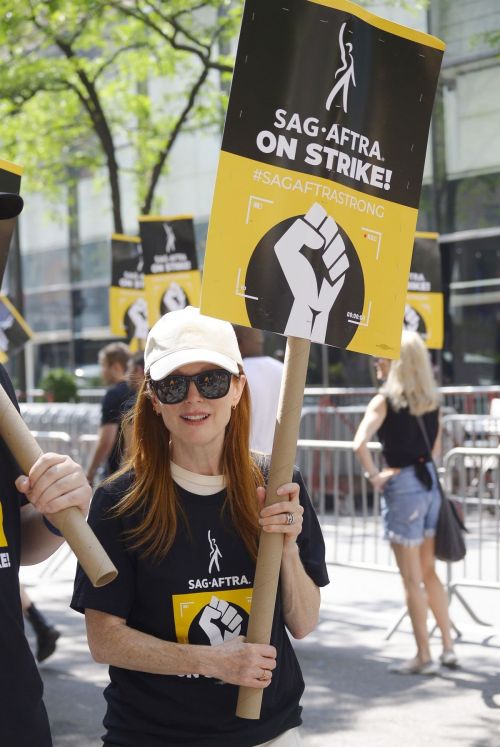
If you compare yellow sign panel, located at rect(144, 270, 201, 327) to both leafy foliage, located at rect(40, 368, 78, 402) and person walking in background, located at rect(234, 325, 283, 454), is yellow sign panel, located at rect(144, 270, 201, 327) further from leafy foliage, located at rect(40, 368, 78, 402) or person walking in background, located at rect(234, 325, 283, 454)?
leafy foliage, located at rect(40, 368, 78, 402)

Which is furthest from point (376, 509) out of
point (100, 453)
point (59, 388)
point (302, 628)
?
point (59, 388)

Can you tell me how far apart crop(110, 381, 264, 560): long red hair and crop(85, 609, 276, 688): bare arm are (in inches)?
7.5

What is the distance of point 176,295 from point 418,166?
8.65 m

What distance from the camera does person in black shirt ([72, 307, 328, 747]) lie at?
2.77m

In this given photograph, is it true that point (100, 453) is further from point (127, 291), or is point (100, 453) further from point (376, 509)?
point (127, 291)

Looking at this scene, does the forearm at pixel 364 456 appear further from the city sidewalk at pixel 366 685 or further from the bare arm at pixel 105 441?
the bare arm at pixel 105 441

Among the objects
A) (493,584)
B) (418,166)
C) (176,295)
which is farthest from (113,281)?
(418,166)

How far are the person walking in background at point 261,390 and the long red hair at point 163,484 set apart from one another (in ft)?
13.8

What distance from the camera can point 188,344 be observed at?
2957 millimetres

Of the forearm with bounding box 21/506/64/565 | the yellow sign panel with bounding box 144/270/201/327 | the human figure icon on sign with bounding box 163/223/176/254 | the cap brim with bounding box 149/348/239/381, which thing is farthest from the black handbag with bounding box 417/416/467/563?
the human figure icon on sign with bounding box 163/223/176/254

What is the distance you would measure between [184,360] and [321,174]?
569mm

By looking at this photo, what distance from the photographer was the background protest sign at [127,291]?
13289 mm

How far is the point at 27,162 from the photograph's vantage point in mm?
21609

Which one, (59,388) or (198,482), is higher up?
(59,388)
